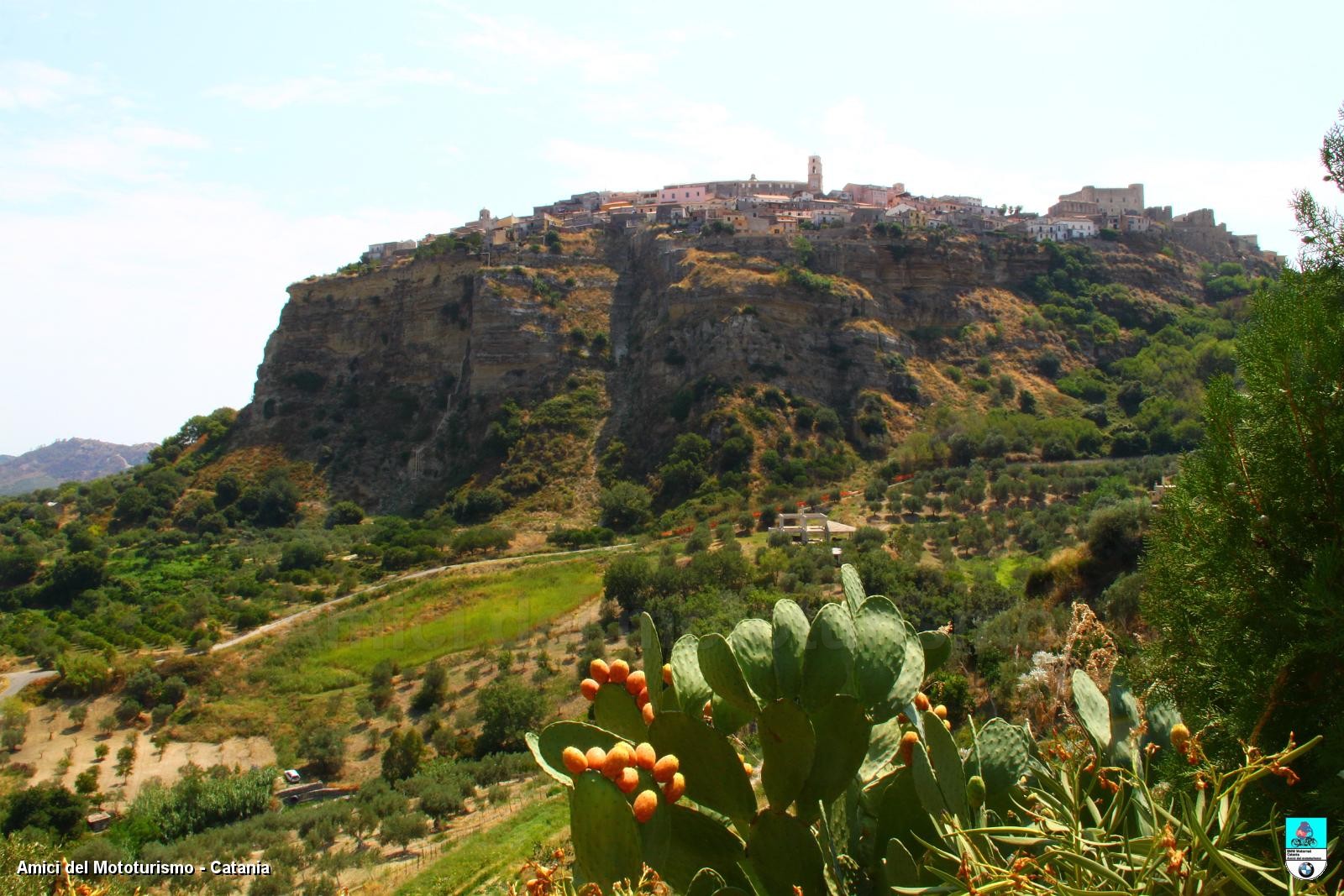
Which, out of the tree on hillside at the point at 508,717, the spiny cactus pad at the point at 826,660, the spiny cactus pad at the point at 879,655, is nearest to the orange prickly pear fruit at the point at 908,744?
the spiny cactus pad at the point at 879,655

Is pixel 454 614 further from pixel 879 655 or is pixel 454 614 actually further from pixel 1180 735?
pixel 1180 735

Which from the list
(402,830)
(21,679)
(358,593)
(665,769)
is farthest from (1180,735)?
(358,593)

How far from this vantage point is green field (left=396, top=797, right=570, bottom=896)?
33.8 ft

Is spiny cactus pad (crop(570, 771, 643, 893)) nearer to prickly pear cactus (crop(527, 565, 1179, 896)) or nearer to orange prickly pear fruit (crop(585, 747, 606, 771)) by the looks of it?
orange prickly pear fruit (crop(585, 747, 606, 771))

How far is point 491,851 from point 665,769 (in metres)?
9.92

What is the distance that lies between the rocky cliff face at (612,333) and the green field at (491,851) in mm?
27732

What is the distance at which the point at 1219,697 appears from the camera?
325 centimetres

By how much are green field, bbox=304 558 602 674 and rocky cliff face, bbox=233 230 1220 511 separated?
42.2ft

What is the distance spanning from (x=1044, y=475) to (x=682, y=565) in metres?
14.0

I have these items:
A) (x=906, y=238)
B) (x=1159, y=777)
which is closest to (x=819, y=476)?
(x=906, y=238)

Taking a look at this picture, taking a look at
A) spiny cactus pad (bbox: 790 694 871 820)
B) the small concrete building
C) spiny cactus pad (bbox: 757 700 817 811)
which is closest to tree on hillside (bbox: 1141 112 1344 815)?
spiny cactus pad (bbox: 790 694 871 820)

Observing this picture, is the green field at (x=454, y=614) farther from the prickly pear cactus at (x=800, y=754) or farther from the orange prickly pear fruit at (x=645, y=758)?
the orange prickly pear fruit at (x=645, y=758)

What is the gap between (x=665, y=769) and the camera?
2.43m

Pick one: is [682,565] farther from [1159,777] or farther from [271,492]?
[271,492]
